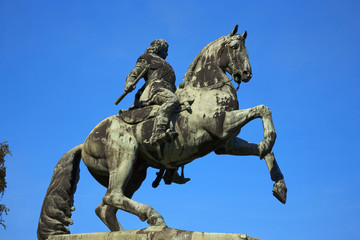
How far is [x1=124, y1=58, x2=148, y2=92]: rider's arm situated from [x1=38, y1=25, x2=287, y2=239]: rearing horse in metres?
0.57

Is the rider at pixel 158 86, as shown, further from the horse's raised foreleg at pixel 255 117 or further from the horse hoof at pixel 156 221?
the horse hoof at pixel 156 221

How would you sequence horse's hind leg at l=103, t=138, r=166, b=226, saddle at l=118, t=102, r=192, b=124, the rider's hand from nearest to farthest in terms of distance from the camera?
horse's hind leg at l=103, t=138, r=166, b=226 → saddle at l=118, t=102, r=192, b=124 → the rider's hand

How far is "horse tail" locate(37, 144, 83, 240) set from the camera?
8.29m

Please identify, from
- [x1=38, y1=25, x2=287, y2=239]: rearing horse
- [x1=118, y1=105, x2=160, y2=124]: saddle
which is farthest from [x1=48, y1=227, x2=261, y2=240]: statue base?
[x1=118, y1=105, x2=160, y2=124]: saddle

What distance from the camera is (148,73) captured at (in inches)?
349

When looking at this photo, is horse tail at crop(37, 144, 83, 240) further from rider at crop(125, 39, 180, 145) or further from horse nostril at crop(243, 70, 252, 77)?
horse nostril at crop(243, 70, 252, 77)

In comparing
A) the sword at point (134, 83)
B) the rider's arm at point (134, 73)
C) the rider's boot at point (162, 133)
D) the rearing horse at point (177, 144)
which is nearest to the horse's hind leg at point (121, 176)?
the rearing horse at point (177, 144)

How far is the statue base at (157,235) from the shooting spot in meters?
6.91

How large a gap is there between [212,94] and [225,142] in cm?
77

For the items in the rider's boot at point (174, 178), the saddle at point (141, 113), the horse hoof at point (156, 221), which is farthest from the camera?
the rider's boot at point (174, 178)

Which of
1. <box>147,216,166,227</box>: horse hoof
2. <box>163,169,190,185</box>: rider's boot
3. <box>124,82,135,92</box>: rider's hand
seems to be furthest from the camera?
<box>163,169,190,185</box>: rider's boot

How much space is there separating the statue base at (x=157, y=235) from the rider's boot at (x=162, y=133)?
1.30m

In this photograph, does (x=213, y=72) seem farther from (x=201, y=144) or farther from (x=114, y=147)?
(x=114, y=147)

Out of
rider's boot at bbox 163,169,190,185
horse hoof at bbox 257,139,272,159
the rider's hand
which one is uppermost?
the rider's hand
